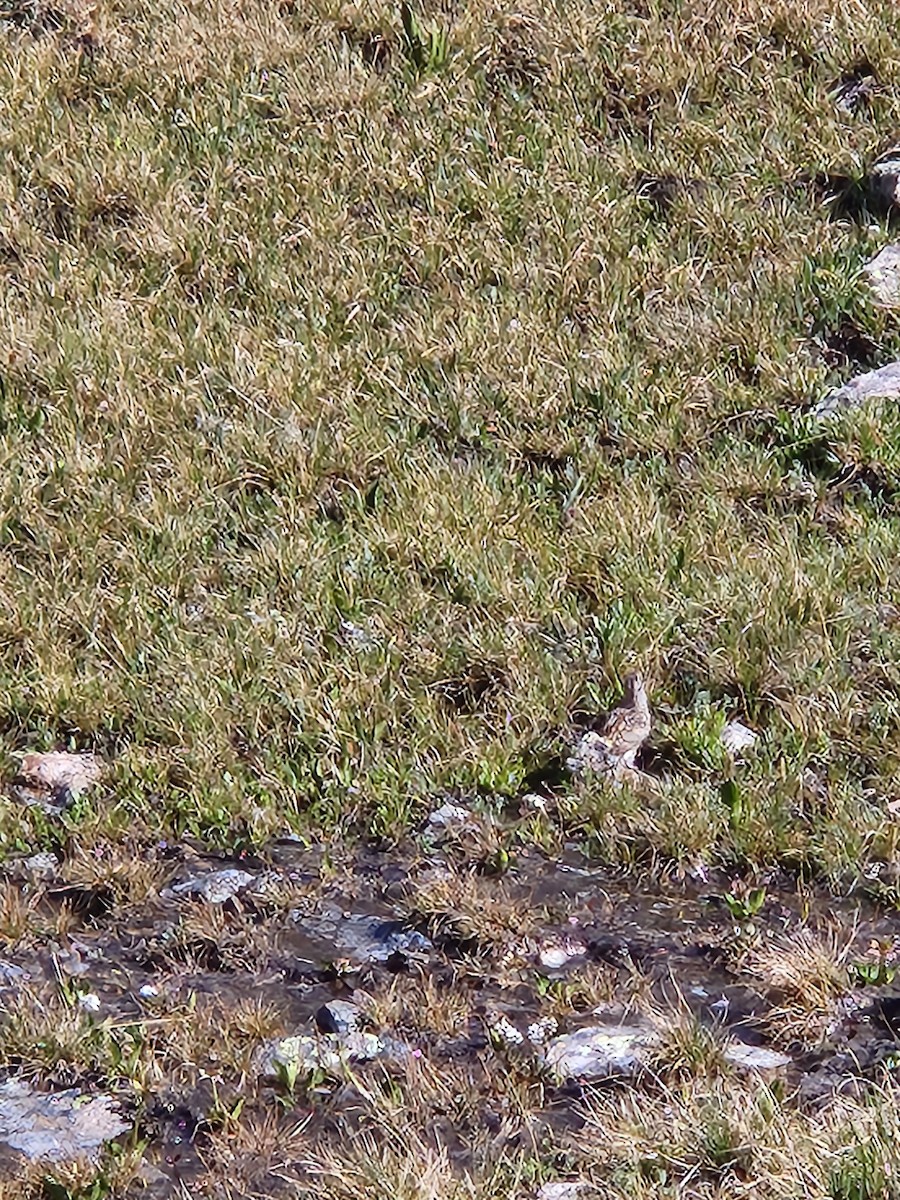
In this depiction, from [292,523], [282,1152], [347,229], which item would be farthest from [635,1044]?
[347,229]

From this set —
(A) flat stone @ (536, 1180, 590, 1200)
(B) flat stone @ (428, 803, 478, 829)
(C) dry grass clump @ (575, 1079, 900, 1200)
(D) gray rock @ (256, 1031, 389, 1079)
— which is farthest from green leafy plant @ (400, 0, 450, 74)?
(A) flat stone @ (536, 1180, 590, 1200)

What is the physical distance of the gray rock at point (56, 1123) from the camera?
13.0ft

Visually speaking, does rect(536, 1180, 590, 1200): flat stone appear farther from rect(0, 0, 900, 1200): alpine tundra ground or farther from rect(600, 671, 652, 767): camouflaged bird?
rect(600, 671, 652, 767): camouflaged bird

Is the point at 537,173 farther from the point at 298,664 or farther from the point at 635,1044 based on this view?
the point at 635,1044

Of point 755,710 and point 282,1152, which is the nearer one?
point 282,1152

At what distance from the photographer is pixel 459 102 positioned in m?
8.95

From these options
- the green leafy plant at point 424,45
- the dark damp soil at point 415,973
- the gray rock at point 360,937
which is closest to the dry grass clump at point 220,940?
the dark damp soil at point 415,973

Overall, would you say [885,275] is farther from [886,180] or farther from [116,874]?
[116,874]

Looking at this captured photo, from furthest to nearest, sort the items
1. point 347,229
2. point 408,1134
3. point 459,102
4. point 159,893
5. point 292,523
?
point 459,102, point 347,229, point 292,523, point 159,893, point 408,1134

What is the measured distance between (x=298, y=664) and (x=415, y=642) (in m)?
0.47

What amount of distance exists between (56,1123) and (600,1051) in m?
1.54

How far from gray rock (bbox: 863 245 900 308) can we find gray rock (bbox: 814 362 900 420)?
466 mm

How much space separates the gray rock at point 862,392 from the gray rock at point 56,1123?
→ 4249mm

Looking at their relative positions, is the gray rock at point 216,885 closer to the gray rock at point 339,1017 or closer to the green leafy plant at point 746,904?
the gray rock at point 339,1017
